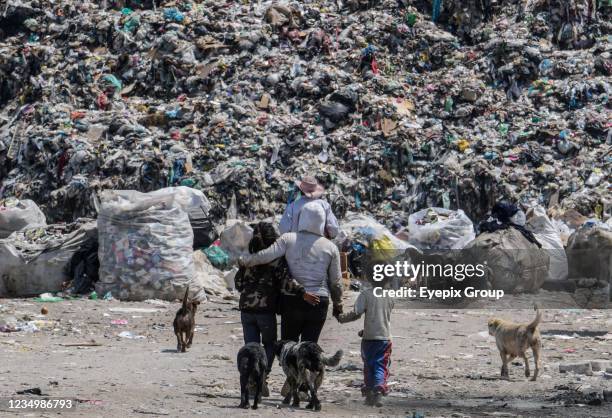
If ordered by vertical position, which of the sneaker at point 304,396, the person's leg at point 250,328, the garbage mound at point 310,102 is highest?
the garbage mound at point 310,102

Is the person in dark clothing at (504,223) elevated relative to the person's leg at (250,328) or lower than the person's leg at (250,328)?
elevated

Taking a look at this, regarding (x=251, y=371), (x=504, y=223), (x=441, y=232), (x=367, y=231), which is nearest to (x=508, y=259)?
(x=504, y=223)

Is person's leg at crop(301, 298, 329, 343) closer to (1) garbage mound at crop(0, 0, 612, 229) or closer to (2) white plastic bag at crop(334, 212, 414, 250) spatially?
(2) white plastic bag at crop(334, 212, 414, 250)

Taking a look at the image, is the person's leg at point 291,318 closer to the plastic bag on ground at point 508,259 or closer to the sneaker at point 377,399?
the sneaker at point 377,399

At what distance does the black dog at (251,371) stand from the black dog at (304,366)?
0.13 meters

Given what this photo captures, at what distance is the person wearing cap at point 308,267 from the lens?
5.34 m

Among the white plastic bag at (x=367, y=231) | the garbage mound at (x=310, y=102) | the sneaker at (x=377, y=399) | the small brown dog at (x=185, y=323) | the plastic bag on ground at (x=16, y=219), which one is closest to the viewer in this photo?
the sneaker at (x=377, y=399)

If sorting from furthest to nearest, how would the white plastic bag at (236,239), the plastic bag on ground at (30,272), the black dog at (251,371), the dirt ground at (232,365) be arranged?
the white plastic bag at (236,239), the plastic bag on ground at (30,272), the dirt ground at (232,365), the black dog at (251,371)

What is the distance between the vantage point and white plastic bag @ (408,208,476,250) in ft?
35.0

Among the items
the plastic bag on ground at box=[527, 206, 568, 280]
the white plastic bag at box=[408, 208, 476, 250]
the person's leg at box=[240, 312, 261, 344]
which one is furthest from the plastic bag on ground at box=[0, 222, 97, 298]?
the person's leg at box=[240, 312, 261, 344]

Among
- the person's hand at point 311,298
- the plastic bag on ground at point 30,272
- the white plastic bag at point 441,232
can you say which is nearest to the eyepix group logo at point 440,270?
the white plastic bag at point 441,232

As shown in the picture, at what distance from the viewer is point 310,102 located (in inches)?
543

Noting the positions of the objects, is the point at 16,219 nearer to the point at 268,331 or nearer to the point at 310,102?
the point at 310,102

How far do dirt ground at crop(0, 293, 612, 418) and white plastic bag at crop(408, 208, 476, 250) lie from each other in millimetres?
1446
